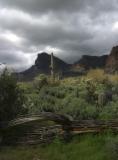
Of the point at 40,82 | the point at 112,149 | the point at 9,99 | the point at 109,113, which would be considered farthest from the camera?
the point at 40,82

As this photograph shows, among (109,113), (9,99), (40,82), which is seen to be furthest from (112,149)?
(40,82)

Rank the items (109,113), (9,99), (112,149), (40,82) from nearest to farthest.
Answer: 1. (112,149)
2. (9,99)
3. (109,113)
4. (40,82)

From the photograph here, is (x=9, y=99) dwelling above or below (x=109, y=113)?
above

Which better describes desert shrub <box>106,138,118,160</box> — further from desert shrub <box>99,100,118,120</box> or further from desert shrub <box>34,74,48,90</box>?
desert shrub <box>34,74,48,90</box>

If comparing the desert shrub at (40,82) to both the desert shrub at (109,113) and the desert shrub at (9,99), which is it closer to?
the desert shrub at (109,113)

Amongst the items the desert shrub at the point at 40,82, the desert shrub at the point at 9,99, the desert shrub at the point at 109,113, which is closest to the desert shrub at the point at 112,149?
the desert shrub at the point at 109,113

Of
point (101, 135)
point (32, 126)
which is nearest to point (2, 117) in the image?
point (32, 126)

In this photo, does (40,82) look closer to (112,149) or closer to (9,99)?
(9,99)

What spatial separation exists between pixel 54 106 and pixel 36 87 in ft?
33.9

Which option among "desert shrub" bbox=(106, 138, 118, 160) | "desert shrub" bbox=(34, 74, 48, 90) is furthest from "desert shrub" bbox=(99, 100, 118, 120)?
"desert shrub" bbox=(34, 74, 48, 90)

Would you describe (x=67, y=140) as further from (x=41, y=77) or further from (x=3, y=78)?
(x=41, y=77)

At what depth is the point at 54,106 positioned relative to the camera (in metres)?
14.4

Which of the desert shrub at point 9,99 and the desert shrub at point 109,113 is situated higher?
the desert shrub at point 9,99

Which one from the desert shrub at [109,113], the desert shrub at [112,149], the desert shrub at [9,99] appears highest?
the desert shrub at [9,99]
